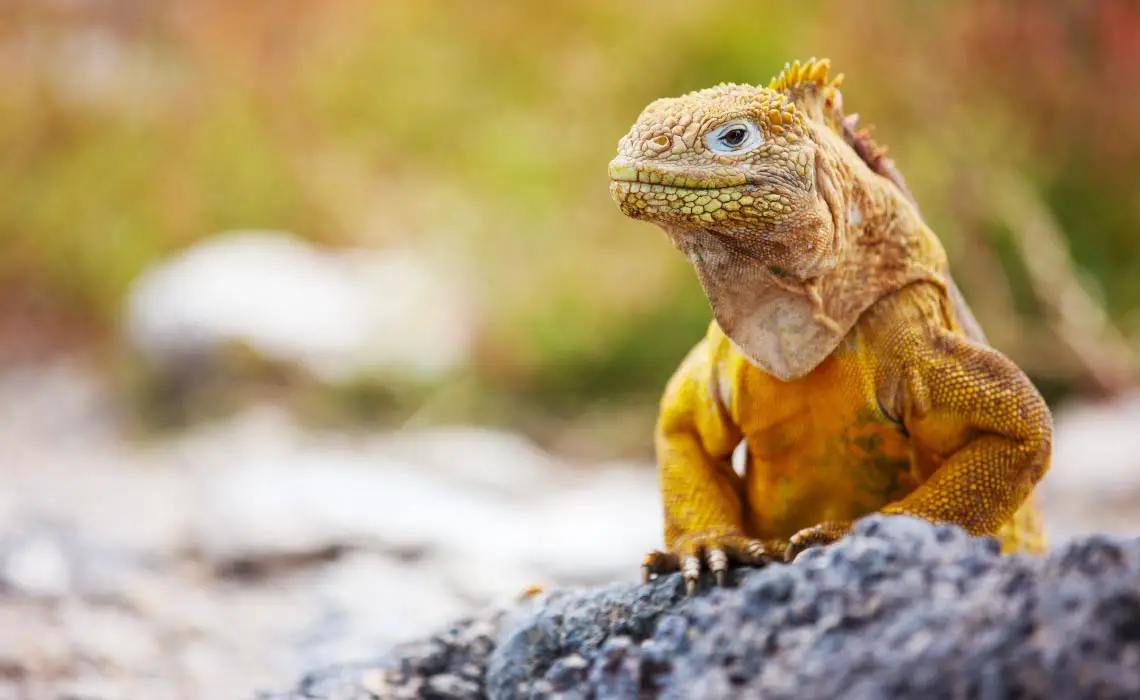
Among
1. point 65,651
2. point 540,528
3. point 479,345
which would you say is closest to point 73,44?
point 479,345

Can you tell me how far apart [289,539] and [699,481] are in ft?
13.0

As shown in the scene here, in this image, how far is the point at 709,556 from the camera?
2748mm

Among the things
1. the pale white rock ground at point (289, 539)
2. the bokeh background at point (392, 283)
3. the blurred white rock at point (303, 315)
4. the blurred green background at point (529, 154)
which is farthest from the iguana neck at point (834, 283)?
the blurred white rock at point (303, 315)

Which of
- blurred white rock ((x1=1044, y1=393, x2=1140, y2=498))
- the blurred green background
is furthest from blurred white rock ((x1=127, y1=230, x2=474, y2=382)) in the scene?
blurred white rock ((x1=1044, y1=393, x2=1140, y2=498))

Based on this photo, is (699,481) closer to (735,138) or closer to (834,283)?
(834,283)

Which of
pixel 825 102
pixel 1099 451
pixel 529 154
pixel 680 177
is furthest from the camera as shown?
pixel 529 154

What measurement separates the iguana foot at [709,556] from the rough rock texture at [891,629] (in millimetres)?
54

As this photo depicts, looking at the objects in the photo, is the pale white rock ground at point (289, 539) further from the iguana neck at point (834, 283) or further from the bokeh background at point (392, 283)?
the iguana neck at point (834, 283)

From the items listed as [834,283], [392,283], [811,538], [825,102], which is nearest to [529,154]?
[392,283]

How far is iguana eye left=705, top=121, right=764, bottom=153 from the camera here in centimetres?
258

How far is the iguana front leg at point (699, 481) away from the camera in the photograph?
2787mm

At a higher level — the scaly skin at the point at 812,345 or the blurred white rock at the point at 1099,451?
the blurred white rock at the point at 1099,451

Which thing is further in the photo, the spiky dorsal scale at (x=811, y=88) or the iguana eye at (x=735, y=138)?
the spiky dorsal scale at (x=811, y=88)

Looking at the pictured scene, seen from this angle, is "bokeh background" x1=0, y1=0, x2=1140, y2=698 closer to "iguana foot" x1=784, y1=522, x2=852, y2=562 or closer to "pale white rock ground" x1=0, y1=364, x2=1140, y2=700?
"pale white rock ground" x1=0, y1=364, x2=1140, y2=700
